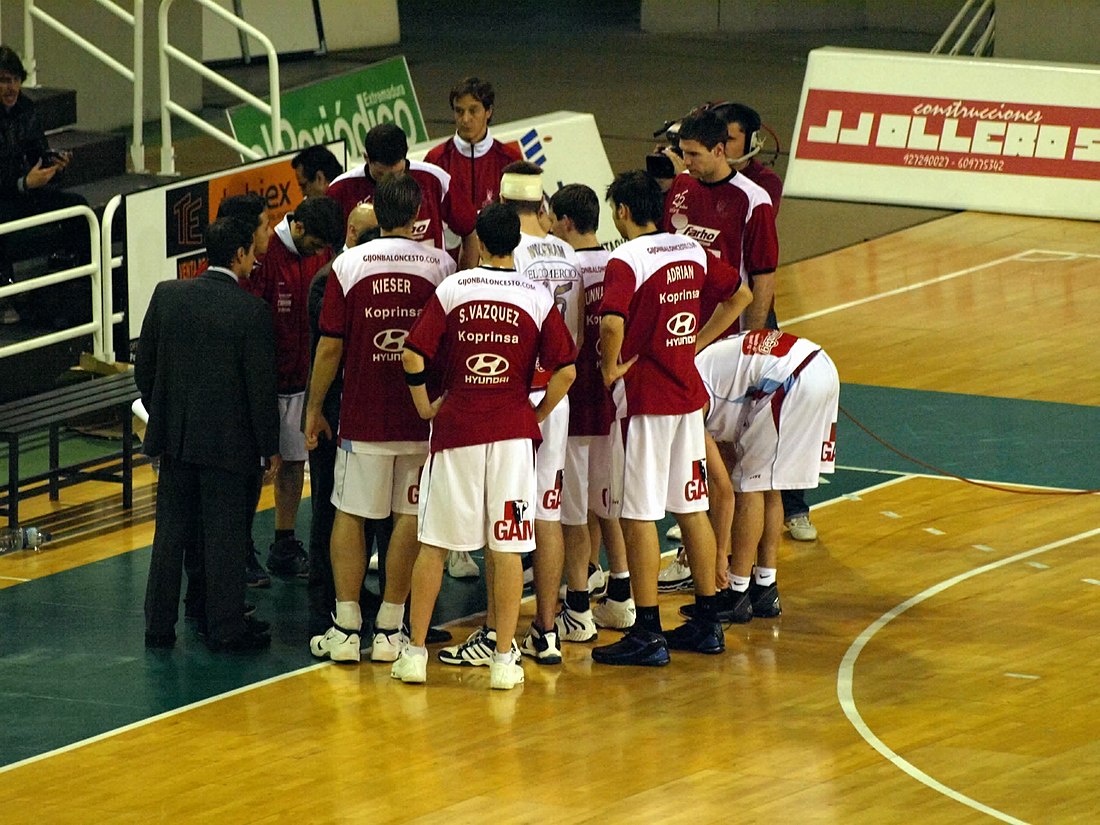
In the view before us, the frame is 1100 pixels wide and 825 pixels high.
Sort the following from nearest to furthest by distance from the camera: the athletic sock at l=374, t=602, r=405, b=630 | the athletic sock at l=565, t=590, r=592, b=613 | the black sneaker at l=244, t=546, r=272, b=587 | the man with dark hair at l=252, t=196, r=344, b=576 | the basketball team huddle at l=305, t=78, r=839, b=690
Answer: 1. the basketball team huddle at l=305, t=78, r=839, b=690
2. the athletic sock at l=374, t=602, r=405, b=630
3. the athletic sock at l=565, t=590, r=592, b=613
4. the man with dark hair at l=252, t=196, r=344, b=576
5. the black sneaker at l=244, t=546, r=272, b=587

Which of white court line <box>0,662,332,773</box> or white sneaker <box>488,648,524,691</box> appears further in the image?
white sneaker <box>488,648,524,691</box>

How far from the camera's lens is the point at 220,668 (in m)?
9.44

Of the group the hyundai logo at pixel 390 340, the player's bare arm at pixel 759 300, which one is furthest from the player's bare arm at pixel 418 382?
the player's bare arm at pixel 759 300

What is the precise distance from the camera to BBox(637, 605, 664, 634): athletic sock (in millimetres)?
9461

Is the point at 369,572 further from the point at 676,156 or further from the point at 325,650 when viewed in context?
the point at 676,156

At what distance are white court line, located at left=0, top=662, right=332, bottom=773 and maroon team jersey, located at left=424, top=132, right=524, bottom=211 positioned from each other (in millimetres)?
4014

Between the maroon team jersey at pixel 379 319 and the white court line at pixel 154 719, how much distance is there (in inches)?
42.8

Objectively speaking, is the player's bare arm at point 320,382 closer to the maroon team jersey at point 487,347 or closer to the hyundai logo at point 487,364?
→ the maroon team jersey at point 487,347

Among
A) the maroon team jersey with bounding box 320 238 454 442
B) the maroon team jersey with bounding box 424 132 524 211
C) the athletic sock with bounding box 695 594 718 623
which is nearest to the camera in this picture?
the maroon team jersey with bounding box 320 238 454 442

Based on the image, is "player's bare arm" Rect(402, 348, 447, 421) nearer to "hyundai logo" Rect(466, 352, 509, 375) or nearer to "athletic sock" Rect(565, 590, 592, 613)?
"hyundai logo" Rect(466, 352, 509, 375)

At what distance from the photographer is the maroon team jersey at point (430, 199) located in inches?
430

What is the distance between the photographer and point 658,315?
9.36 metres

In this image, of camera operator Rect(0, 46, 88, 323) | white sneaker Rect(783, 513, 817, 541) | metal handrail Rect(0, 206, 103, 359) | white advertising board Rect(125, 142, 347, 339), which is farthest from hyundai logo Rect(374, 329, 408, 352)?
camera operator Rect(0, 46, 88, 323)

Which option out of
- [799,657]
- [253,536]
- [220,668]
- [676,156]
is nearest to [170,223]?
[253,536]
